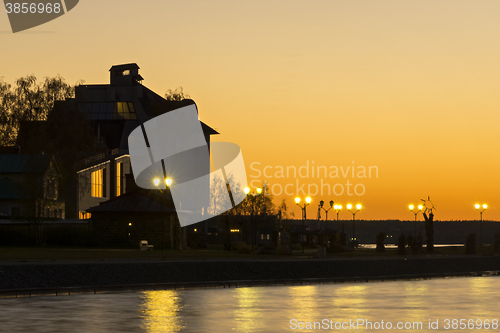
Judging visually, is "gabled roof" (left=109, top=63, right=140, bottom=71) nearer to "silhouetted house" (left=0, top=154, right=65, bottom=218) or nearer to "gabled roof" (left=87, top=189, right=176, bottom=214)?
"silhouetted house" (left=0, top=154, right=65, bottom=218)

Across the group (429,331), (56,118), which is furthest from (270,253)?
(429,331)

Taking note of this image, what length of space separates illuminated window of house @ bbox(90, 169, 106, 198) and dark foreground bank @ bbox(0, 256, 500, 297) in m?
39.7

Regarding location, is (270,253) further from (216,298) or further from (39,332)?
(39,332)

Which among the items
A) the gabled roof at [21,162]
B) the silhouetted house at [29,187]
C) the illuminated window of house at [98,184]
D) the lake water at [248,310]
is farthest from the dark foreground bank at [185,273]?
the illuminated window of house at [98,184]

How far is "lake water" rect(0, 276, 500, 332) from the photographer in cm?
1350

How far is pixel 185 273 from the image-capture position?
96.7 ft

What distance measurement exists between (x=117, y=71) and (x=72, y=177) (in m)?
36.3

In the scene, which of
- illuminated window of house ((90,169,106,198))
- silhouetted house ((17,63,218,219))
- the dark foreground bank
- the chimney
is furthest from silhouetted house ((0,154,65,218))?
the chimney

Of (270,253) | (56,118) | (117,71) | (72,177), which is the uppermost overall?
(117,71)

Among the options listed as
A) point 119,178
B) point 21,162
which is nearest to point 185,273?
point 21,162

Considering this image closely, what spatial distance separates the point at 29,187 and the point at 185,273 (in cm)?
3388

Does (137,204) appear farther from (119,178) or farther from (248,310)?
(248,310)

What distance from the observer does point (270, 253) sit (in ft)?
167

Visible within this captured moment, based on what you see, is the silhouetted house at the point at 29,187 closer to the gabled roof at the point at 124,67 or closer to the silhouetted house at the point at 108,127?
the silhouetted house at the point at 108,127
